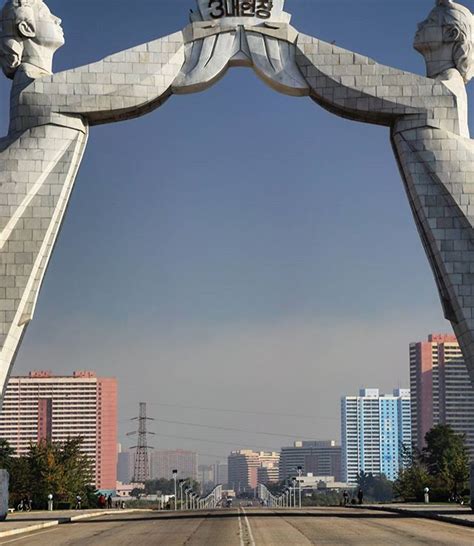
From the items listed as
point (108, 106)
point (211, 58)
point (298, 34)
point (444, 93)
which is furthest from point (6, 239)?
point (444, 93)

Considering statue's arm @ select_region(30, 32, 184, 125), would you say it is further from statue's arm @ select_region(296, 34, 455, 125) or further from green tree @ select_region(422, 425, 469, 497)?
green tree @ select_region(422, 425, 469, 497)

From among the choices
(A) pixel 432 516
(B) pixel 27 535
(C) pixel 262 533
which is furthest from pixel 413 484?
(C) pixel 262 533

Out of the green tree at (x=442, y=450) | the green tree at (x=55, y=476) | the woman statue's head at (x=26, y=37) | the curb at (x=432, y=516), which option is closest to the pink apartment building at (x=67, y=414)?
the green tree at (x=442, y=450)

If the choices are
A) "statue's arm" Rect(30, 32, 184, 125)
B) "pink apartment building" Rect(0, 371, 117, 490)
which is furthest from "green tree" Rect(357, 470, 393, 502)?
"statue's arm" Rect(30, 32, 184, 125)

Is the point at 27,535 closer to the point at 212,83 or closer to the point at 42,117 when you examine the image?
the point at 42,117

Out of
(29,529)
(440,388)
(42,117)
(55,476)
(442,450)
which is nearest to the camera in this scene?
(29,529)

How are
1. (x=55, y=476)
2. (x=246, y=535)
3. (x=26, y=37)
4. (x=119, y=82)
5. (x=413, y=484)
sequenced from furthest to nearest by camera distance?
(x=413, y=484) < (x=55, y=476) < (x=26, y=37) < (x=119, y=82) < (x=246, y=535)

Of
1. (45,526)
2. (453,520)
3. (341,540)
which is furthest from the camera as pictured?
(45,526)

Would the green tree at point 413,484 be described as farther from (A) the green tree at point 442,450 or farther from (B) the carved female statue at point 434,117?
(B) the carved female statue at point 434,117

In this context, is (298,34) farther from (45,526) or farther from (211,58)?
(45,526)
